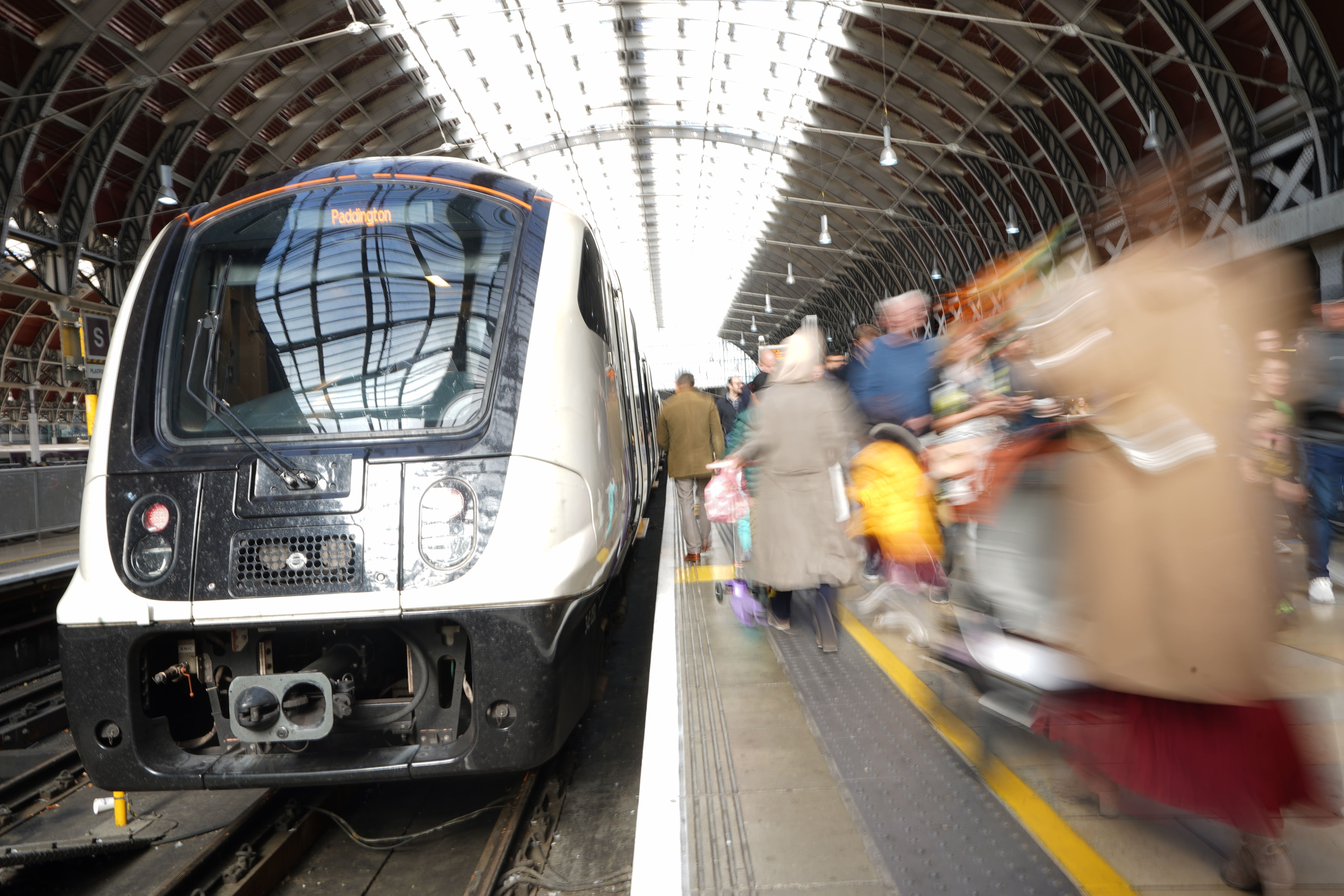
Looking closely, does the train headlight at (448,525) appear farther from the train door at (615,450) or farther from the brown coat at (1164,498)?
the brown coat at (1164,498)

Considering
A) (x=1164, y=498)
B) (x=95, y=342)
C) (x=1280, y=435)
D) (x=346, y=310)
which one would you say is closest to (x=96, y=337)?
(x=95, y=342)

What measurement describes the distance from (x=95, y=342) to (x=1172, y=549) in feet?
48.0

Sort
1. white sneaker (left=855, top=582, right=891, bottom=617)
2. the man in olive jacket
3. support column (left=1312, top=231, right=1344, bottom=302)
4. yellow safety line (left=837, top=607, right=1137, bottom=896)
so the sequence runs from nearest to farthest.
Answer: yellow safety line (left=837, top=607, right=1137, bottom=896) → white sneaker (left=855, top=582, right=891, bottom=617) → the man in olive jacket → support column (left=1312, top=231, right=1344, bottom=302)

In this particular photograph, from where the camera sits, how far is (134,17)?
54.3ft

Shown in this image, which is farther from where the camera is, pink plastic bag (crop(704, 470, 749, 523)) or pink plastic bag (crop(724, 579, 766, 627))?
pink plastic bag (crop(704, 470, 749, 523))

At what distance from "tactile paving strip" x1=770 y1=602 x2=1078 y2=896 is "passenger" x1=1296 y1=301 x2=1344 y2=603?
284cm

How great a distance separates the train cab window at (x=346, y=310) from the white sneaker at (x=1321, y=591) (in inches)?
200

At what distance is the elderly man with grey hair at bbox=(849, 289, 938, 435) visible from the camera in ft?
15.5

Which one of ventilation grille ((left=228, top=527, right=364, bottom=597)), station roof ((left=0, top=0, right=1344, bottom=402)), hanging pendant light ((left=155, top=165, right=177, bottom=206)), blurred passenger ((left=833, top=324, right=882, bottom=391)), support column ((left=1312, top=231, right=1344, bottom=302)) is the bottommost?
ventilation grille ((left=228, top=527, right=364, bottom=597))

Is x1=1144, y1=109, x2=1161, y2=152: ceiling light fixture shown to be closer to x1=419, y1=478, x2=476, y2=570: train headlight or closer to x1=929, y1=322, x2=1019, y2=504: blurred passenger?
x1=929, y1=322, x2=1019, y2=504: blurred passenger

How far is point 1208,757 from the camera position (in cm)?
212

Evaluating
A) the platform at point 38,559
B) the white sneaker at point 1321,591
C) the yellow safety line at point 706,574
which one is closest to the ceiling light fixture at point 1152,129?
the white sneaker at point 1321,591

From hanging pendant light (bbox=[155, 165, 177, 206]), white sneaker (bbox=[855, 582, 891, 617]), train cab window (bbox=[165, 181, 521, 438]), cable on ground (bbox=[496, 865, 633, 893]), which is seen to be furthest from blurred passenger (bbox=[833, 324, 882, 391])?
hanging pendant light (bbox=[155, 165, 177, 206])

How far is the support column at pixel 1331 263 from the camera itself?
13266mm
